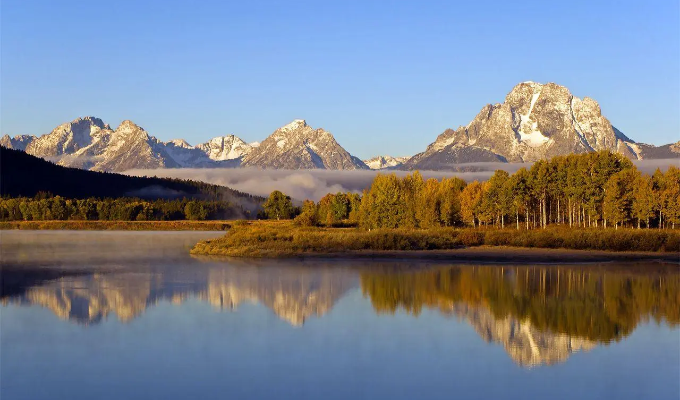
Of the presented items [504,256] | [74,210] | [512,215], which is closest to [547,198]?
[512,215]

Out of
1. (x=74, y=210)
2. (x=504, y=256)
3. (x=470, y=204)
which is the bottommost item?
(x=504, y=256)

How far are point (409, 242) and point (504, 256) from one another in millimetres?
9602

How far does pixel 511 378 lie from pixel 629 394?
3.29 meters

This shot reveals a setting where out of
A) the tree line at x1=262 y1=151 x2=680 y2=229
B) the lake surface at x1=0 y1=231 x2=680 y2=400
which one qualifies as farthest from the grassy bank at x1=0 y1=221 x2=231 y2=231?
the lake surface at x1=0 y1=231 x2=680 y2=400

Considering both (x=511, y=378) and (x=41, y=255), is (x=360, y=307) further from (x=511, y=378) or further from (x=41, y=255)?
(x=41, y=255)

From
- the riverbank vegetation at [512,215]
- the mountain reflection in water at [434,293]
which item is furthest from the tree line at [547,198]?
the mountain reflection in water at [434,293]

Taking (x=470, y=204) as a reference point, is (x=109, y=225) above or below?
below

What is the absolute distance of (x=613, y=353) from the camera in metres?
25.6

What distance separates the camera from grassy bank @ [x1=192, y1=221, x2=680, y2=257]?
64.6m

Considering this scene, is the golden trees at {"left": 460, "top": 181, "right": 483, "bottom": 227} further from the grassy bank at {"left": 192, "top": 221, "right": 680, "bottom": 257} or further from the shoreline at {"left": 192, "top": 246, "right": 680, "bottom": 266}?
the shoreline at {"left": 192, "top": 246, "right": 680, "bottom": 266}

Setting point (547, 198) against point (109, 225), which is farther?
point (109, 225)

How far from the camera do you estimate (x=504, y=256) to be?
200ft

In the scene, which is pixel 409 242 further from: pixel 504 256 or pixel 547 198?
pixel 547 198

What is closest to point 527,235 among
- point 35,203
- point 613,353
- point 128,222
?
point 613,353
